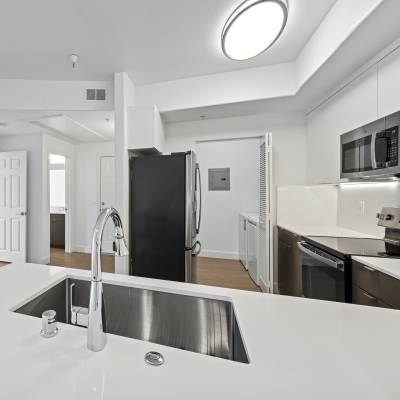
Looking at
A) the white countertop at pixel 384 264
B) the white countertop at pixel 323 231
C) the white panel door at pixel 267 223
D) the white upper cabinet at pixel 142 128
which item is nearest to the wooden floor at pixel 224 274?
the white panel door at pixel 267 223

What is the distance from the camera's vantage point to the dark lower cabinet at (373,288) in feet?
3.74

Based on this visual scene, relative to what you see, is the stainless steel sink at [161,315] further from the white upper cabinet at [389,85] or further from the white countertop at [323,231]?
the white upper cabinet at [389,85]

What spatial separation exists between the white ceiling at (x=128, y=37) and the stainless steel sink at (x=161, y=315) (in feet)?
6.94

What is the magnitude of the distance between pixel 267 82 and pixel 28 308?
2.95 meters

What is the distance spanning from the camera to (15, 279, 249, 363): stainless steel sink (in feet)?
3.06

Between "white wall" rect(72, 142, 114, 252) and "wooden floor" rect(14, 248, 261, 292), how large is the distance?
0.42m

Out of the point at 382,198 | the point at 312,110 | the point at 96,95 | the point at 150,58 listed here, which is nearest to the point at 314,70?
A: the point at 312,110

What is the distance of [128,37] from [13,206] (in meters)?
3.75

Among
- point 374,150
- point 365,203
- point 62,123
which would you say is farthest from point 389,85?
point 62,123

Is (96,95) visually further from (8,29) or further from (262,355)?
(262,355)

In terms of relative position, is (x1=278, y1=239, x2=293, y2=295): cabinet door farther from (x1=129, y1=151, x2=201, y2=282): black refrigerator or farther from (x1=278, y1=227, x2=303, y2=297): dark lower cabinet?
(x1=129, y1=151, x2=201, y2=282): black refrigerator

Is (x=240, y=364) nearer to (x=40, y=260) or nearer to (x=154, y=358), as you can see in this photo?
(x=154, y=358)

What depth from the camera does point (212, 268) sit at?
3682 mm

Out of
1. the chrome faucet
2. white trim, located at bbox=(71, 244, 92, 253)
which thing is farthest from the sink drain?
white trim, located at bbox=(71, 244, 92, 253)
